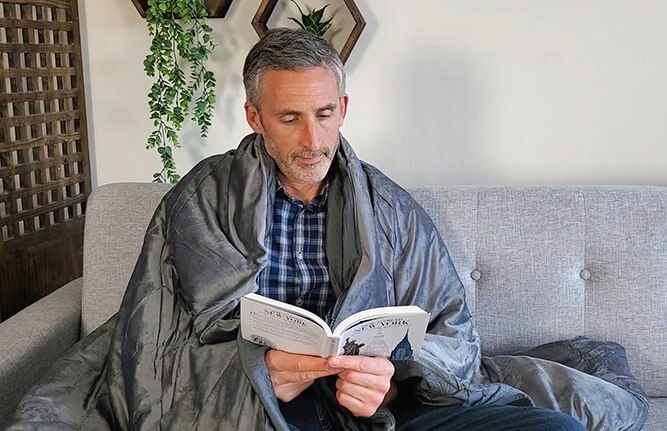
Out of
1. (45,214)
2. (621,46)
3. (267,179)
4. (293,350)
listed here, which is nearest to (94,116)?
(45,214)

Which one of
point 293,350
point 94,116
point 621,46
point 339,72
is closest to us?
point 293,350

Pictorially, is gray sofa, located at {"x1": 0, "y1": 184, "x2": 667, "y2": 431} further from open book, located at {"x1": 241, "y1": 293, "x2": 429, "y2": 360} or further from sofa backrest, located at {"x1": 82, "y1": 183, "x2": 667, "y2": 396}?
open book, located at {"x1": 241, "y1": 293, "x2": 429, "y2": 360}

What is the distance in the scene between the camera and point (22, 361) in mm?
1506

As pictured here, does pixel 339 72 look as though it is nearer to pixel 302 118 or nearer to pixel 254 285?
pixel 302 118

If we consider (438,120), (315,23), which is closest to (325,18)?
(315,23)

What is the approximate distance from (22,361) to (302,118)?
2.49ft

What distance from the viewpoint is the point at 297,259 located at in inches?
61.5

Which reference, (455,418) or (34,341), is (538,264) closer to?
(455,418)

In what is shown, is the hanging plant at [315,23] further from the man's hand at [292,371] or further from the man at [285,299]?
the man's hand at [292,371]

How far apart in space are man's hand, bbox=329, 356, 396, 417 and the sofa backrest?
516 millimetres

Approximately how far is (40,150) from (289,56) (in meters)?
0.99

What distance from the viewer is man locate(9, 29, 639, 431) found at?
133 cm

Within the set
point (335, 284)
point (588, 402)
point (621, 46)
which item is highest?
point (621, 46)

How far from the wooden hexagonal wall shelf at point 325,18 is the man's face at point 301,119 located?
0.52 metres
